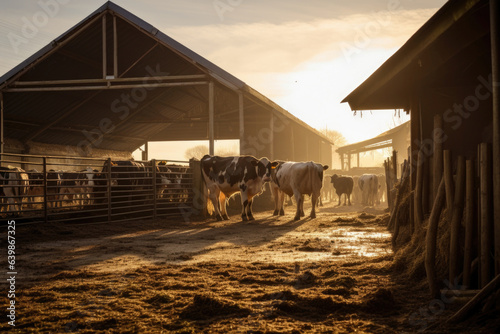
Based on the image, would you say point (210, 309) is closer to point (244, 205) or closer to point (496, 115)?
point (496, 115)

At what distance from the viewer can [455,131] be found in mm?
6785

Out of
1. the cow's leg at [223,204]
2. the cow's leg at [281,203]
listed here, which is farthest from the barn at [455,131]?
the cow's leg at [281,203]

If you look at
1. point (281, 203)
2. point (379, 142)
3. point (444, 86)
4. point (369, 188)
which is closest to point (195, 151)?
point (379, 142)

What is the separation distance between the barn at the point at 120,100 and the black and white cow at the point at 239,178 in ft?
9.31

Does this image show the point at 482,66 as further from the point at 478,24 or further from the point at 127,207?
the point at 127,207

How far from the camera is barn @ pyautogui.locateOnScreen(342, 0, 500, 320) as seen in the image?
3.83 meters

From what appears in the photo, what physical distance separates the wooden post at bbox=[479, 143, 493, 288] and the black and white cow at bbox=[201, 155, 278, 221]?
371 inches

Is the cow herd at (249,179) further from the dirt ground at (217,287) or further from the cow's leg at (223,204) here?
the dirt ground at (217,287)

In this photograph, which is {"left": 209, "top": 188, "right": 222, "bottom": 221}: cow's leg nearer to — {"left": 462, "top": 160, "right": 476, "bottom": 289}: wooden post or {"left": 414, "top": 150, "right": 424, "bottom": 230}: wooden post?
{"left": 414, "top": 150, "right": 424, "bottom": 230}: wooden post

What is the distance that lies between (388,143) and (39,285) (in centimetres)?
3472

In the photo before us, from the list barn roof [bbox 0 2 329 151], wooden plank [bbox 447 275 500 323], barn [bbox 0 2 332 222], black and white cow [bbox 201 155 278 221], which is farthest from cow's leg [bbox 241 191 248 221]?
wooden plank [bbox 447 275 500 323]

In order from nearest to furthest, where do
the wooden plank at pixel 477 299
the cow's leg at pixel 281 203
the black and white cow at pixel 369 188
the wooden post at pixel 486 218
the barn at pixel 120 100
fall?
the wooden plank at pixel 477 299 < the wooden post at pixel 486 218 < the cow's leg at pixel 281 203 < the barn at pixel 120 100 < the black and white cow at pixel 369 188

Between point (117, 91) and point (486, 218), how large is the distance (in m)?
20.0

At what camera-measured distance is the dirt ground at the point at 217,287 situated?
3.67 meters
